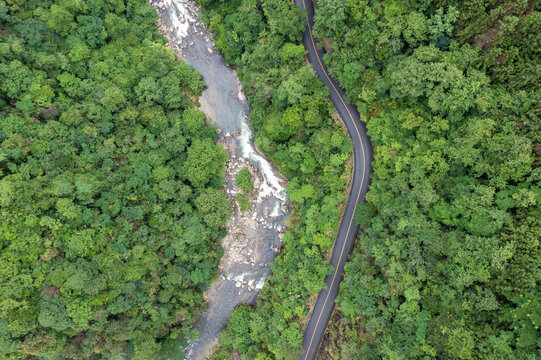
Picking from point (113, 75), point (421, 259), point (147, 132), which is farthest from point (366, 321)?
point (113, 75)

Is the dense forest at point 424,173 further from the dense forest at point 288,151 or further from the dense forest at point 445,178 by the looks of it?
the dense forest at point 288,151

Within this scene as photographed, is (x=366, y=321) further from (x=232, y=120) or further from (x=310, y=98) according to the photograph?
(x=232, y=120)

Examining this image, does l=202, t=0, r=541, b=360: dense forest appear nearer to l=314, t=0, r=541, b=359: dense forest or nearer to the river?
l=314, t=0, r=541, b=359: dense forest

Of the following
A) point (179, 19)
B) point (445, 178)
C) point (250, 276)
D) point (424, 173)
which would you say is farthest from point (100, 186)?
point (445, 178)

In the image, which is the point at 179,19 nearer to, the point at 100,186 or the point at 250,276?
the point at 100,186

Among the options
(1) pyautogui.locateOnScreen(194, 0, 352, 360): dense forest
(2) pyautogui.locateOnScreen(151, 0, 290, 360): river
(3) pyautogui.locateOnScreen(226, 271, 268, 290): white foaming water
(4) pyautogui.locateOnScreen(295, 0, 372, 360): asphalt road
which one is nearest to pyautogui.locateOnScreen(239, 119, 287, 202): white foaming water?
(2) pyautogui.locateOnScreen(151, 0, 290, 360): river
